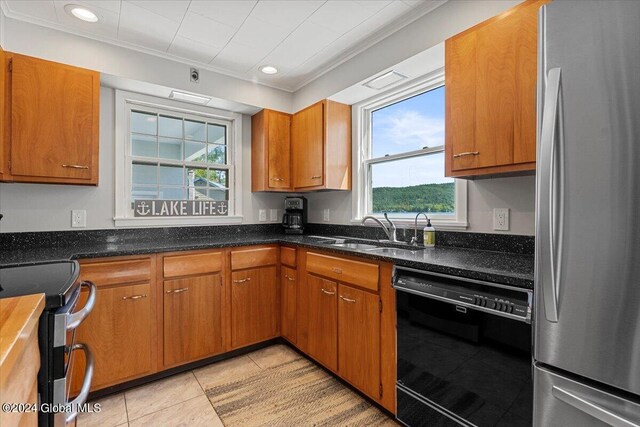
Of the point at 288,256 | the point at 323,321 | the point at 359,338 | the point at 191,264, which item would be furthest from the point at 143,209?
the point at 359,338

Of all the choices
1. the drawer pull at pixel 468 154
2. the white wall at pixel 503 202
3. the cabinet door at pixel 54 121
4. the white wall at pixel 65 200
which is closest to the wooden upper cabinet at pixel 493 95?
the drawer pull at pixel 468 154

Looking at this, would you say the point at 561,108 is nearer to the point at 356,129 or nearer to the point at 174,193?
the point at 356,129

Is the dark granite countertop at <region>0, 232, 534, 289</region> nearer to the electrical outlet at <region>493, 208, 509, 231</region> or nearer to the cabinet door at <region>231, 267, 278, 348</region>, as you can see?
the electrical outlet at <region>493, 208, 509, 231</region>

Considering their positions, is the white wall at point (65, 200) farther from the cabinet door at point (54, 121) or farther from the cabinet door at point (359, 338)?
the cabinet door at point (359, 338)

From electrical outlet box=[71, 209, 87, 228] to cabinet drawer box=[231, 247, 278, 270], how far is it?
3.80ft

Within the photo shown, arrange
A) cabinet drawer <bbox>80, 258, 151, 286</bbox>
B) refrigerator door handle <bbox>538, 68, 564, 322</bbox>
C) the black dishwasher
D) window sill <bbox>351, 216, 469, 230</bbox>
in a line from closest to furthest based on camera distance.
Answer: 1. refrigerator door handle <bbox>538, 68, 564, 322</bbox>
2. the black dishwasher
3. cabinet drawer <bbox>80, 258, 151, 286</bbox>
4. window sill <bbox>351, 216, 469, 230</bbox>

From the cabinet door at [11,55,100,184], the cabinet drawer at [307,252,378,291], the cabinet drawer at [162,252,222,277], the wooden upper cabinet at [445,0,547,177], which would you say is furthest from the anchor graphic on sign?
the wooden upper cabinet at [445,0,547,177]

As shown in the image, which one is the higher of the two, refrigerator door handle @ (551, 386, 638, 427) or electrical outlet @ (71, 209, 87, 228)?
electrical outlet @ (71, 209, 87, 228)

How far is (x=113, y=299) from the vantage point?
2061 mm

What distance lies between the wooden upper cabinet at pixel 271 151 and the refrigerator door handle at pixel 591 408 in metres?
2.61

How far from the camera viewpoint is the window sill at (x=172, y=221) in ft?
8.64

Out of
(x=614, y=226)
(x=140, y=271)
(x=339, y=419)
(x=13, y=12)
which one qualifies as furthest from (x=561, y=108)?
(x=13, y=12)

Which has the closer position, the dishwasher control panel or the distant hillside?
the dishwasher control panel

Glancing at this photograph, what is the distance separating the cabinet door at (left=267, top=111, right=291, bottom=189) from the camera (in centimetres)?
316
